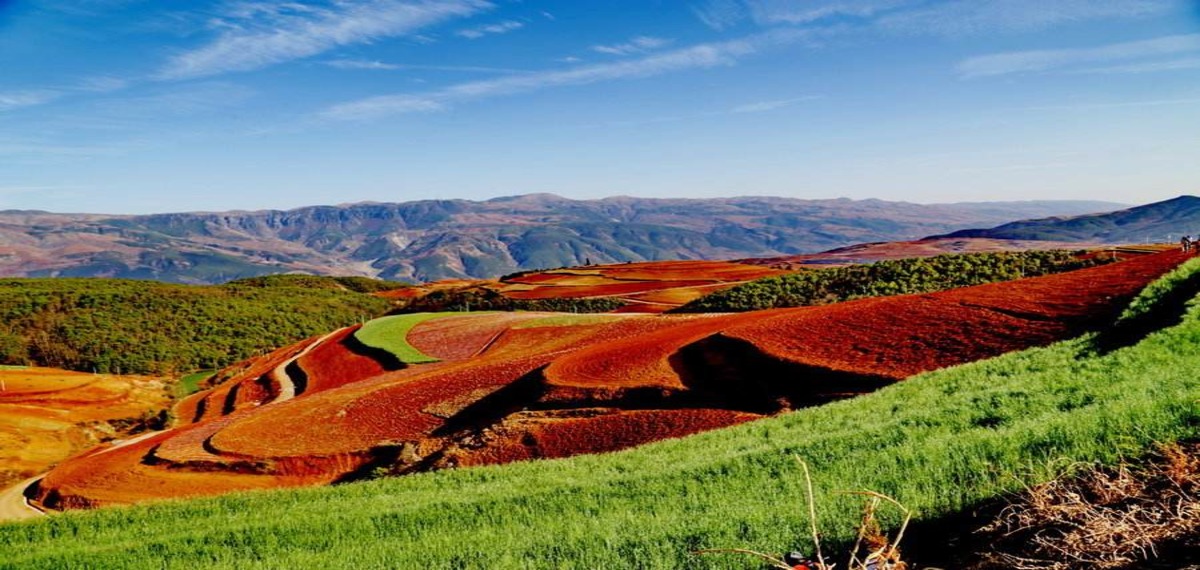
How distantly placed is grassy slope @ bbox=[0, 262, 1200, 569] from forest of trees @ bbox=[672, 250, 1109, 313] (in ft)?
96.3

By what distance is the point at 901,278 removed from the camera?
42.6m

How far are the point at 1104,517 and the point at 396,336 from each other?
47739 mm

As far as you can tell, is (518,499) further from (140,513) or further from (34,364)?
(34,364)

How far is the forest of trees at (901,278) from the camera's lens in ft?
130

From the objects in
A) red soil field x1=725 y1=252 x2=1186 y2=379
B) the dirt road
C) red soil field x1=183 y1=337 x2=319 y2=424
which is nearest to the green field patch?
red soil field x1=183 y1=337 x2=319 y2=424

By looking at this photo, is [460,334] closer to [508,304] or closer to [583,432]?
[508,304]

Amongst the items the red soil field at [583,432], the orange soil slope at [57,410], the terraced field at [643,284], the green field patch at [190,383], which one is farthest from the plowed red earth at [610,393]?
the terraced field at [643,284]

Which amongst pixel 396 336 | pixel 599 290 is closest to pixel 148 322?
pixel 396 336

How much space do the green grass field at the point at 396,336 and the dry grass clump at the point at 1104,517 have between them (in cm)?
3689

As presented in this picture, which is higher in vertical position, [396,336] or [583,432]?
[583,432]

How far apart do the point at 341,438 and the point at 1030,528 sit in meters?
22.5

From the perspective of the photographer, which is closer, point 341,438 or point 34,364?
point 341,438

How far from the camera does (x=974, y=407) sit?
977 centimetres

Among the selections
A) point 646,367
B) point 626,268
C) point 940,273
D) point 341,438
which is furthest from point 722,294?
point 626,268
